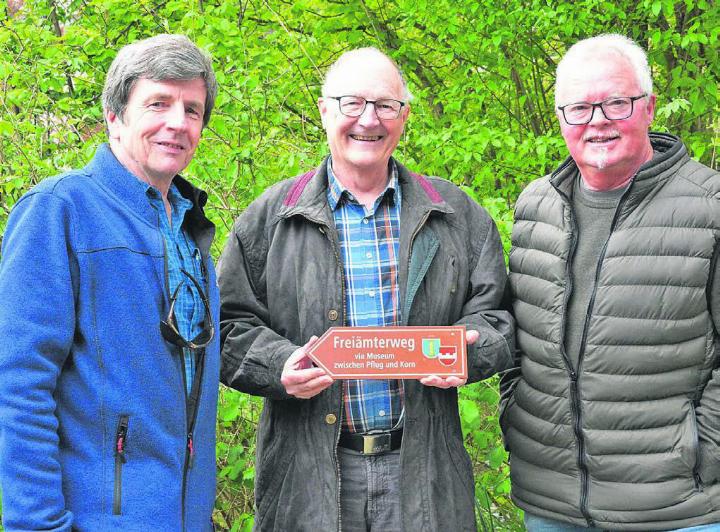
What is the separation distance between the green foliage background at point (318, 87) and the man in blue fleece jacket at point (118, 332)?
1.42m

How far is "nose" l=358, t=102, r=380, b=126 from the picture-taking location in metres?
3.12

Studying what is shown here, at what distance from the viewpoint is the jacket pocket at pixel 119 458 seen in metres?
2.36

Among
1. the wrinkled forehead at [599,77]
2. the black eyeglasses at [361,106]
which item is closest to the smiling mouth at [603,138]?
the wrinkled forehead at [599,77]

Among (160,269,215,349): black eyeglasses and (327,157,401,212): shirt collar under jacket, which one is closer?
(160,269,215,349): black eyeglasses

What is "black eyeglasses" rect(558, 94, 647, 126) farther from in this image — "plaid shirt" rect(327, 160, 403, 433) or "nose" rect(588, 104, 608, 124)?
"plaid shirt" rect(327, 160, 403, 433)

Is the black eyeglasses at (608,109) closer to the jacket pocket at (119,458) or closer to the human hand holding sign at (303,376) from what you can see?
the human hand holding sign at (303,376)

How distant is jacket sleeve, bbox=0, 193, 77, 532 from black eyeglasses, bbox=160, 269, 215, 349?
29 cm

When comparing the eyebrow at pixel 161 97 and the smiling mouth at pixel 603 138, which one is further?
the smiling mouth at pixel 603 138

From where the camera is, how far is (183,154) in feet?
8.95

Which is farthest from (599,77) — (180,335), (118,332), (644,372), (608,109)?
(118,332)

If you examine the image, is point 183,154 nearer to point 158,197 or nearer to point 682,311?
point 158,197

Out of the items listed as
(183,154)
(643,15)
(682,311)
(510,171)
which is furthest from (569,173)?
(643,15)

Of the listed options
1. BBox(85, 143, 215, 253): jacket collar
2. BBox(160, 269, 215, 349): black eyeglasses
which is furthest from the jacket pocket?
BBox(85, 143, 215, 253): jacket collar

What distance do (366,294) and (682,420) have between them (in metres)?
1.15
